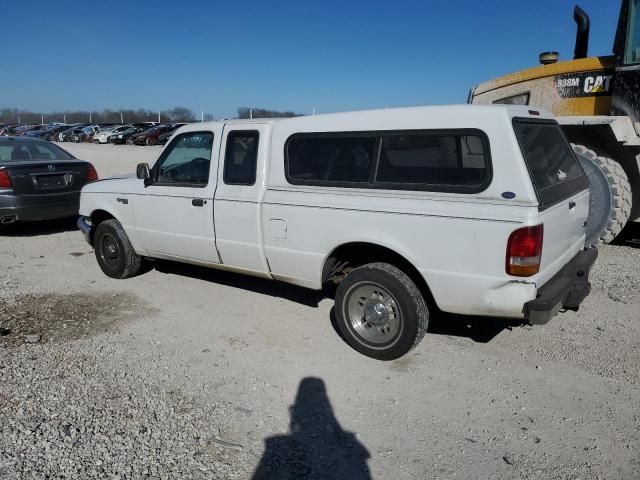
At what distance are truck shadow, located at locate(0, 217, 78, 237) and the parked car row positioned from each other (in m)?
26.1

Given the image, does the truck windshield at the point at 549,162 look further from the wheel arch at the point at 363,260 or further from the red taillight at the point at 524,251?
the wheel arch at the point at 363,260

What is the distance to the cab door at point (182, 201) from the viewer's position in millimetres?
4844

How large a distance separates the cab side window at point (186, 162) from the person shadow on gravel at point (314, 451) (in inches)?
102

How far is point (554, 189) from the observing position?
3.58m

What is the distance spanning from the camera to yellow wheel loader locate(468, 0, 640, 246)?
19.6 feet

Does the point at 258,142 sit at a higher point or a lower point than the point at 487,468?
higher

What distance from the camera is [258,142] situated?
4.49 meters

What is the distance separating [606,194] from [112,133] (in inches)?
1611

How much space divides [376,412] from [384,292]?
950 millimetres

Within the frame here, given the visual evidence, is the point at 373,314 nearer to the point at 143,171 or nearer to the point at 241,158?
the point at 241,158

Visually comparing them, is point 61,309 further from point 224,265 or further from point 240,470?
point 240,470

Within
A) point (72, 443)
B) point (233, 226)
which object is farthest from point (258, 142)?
point (72, 443)

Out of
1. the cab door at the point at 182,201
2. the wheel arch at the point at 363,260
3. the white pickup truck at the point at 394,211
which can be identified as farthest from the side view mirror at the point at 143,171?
the wheel arch at the point at 363,260

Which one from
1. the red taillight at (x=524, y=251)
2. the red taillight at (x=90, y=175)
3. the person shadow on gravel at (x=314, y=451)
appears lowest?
the person shadow on gravel at (x=314, y=451)
